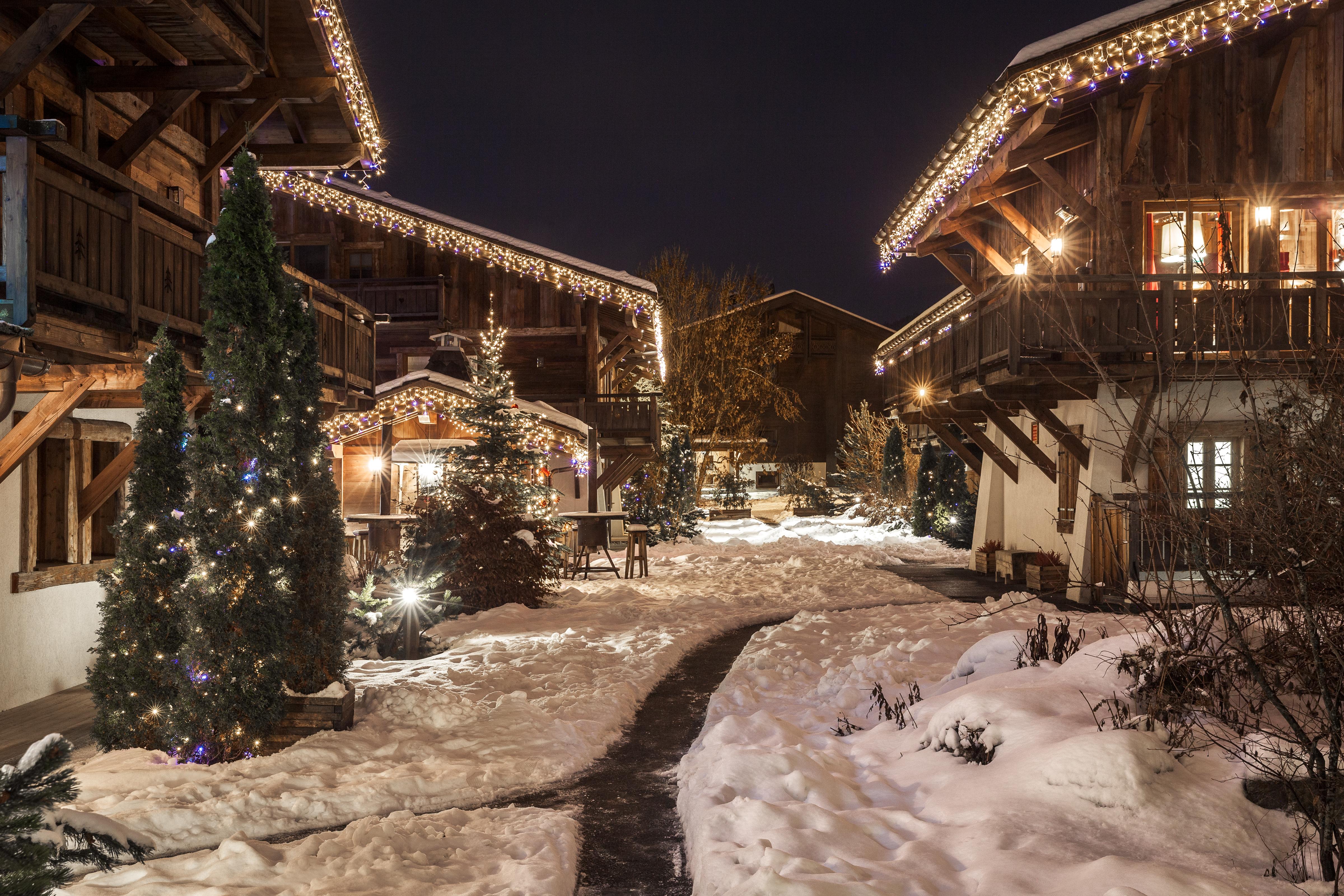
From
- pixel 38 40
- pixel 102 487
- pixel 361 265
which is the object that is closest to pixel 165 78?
pixel 38 40

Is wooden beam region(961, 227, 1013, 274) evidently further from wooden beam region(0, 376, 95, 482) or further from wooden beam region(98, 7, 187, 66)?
wooden beam region(0, 376, 95, 482)

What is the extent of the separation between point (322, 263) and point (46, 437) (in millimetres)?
16307

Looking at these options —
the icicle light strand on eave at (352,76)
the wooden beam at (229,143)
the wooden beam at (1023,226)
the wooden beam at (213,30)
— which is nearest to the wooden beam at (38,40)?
the wooden beam at (213,30)

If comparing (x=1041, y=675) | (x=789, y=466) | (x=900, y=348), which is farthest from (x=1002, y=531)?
(x=789, y=466)

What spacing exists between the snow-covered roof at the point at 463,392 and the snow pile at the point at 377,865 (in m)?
12.9

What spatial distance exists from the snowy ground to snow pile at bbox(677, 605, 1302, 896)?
1366 mm

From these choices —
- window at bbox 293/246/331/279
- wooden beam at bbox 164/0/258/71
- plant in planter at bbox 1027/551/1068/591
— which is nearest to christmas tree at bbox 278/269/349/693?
wooden beam at bbox 164/0/258/71

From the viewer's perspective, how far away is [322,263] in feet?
81.5

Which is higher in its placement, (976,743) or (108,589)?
(108,589)

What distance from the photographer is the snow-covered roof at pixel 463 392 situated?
64.0ft

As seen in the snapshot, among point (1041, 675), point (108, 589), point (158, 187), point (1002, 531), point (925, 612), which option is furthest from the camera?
point (1002, 531)

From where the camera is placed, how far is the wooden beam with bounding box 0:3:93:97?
769 cm

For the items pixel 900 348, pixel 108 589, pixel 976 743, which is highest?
pixel 900 348

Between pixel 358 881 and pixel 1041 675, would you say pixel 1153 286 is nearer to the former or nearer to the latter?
pixel 1041 675
